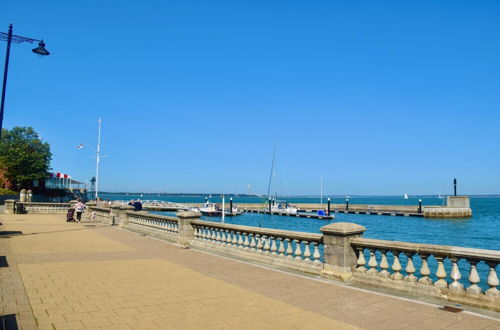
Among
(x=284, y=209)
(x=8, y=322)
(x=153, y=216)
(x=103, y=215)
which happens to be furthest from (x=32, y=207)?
(x=284, y=209)

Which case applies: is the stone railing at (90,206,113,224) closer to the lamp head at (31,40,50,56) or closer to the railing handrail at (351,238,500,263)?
the lamp head at (31,40,50,56)

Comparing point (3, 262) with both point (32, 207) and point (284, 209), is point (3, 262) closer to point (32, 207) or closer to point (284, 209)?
point (32, 207)

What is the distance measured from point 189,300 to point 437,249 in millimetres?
4901

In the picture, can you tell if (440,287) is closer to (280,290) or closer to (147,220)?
(280,290)

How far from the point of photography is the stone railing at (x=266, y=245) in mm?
9625

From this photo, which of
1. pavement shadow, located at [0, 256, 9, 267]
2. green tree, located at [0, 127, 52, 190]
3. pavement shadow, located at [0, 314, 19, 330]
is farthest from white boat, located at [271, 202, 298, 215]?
pavement shadow, located at [0, 314, 19, 330]

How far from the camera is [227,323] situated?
18.2ft

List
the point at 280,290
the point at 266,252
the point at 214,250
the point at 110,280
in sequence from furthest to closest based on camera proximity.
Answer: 1. the point at 214,250
2. the point at 266,252
3. the point at 110,280
4. the point at 280,290

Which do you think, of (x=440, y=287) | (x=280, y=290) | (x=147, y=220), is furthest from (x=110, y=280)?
(x=147, y=220)

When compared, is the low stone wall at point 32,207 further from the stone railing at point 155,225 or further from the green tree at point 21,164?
the green tree at point 21,164

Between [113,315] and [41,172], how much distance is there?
6547 cm

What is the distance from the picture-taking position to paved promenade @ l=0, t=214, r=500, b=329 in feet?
18.2

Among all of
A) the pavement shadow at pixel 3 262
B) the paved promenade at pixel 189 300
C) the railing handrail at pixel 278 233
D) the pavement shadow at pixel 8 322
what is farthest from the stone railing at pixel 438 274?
the pavement shadow at pixel 3 262

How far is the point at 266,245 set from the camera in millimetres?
11188
